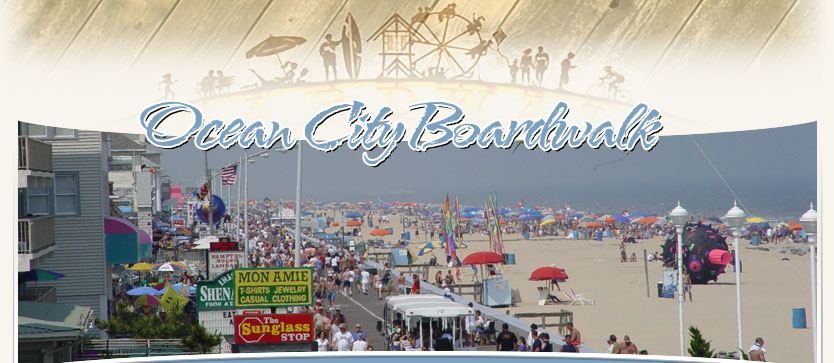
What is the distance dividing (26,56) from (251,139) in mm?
4180

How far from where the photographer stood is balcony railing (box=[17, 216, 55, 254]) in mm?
17641

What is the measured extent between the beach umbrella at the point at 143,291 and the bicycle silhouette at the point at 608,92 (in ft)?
34.4

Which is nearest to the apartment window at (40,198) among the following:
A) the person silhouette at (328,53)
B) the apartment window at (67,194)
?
the apartment window at (67,194)

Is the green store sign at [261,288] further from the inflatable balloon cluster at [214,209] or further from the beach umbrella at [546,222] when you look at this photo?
the beach umbrella at [546,222]

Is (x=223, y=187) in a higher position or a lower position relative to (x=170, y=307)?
higher

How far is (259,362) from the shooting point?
730 inches

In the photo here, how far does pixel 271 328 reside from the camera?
61.3 ft

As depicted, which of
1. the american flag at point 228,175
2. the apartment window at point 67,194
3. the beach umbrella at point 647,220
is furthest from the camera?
the beach umbrella at point 647,220

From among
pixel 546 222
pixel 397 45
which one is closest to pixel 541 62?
pixel 397 45

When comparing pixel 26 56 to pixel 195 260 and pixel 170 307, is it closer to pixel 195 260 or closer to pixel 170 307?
pixel 170 307

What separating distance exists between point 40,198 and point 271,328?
17.1 ft

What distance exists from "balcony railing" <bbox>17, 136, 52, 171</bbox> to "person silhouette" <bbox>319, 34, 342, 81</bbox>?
536cm

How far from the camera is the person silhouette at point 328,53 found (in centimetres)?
1959

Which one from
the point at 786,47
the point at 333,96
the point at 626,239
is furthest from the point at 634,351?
the point at 626,239
